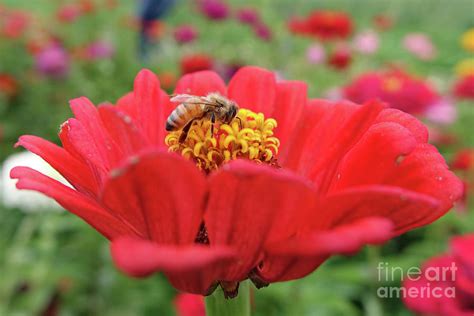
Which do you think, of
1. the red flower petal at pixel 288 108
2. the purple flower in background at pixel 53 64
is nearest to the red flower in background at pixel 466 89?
the purple flower in background at pixel 53 64

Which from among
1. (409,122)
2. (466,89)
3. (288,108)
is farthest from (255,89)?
(466,89)

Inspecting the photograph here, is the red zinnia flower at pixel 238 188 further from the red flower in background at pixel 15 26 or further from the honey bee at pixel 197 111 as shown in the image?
the red flower in background at pixel 15 26

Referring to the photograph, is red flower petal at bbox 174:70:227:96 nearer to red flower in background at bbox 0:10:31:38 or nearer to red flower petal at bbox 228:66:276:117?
red flower petal at bbox 228:66:276:117

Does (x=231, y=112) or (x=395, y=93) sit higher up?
(x=395, y=93)

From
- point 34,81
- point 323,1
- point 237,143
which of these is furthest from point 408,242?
point 323,1

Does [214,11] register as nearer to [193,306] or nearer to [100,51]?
[100,51]

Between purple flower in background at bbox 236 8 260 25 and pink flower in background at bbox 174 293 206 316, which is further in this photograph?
purple flower in background at bbox 236 8 260 25

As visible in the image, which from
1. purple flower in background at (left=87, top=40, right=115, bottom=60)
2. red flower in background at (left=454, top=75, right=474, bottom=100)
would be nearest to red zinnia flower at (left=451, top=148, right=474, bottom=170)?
red flower in background at (left=454, top=75, right=474, bottom=100)
